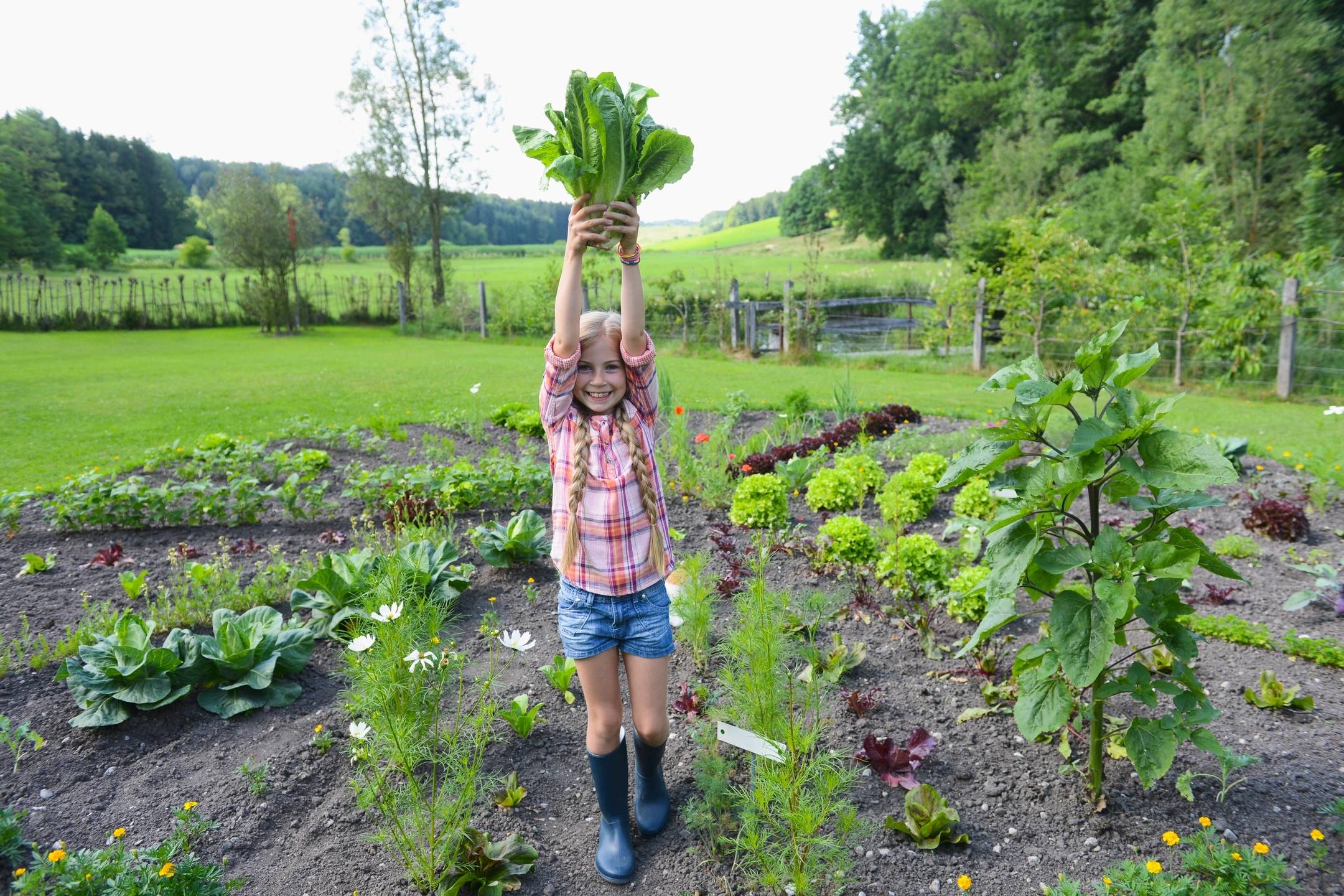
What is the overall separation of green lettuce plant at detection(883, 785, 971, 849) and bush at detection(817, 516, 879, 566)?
1.89 meters

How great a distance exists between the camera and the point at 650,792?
271cm

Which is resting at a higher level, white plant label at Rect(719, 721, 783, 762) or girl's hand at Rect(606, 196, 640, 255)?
girl's hand at Rect(606, 196, 640, 255)

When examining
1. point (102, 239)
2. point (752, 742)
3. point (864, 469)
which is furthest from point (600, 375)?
point (102, 239)

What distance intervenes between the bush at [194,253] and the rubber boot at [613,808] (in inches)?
2006

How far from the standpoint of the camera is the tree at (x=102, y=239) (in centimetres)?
3838

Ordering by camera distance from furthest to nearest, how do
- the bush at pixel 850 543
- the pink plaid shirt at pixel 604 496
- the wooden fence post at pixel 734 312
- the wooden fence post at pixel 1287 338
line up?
the wooden fence post at pixel 734 312 → the wooden fence post at pixel 1287 338 → the bush at pixel 850 543 → the pink plaid shirt at pixel 604 496

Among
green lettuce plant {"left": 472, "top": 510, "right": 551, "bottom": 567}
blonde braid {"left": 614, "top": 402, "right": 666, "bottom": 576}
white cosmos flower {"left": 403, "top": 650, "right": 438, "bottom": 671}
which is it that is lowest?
green lettuce plant {"left": 472, "top": 510, "right": 551, "bottom": 567}

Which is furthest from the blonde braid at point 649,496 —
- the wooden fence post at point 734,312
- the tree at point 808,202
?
the tree at point 808,202

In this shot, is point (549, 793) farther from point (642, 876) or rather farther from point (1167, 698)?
point (1167, 698)

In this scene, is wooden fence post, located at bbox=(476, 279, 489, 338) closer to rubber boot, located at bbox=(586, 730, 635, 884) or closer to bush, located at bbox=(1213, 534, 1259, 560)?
bush, located at bbox=(1213, 534, 1259, 560)

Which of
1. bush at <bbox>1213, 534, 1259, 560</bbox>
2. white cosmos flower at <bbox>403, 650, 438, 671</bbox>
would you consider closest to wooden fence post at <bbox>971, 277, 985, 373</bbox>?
bush at <bbox>1213, 534, 1259, 560</bbox>

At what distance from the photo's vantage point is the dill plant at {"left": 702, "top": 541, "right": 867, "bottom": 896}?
234 centimetres

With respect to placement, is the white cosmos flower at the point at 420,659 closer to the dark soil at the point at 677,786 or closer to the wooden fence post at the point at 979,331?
the dark soil at the point at 677,786

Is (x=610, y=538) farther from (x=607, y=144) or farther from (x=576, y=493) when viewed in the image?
(x=607, y=144)
